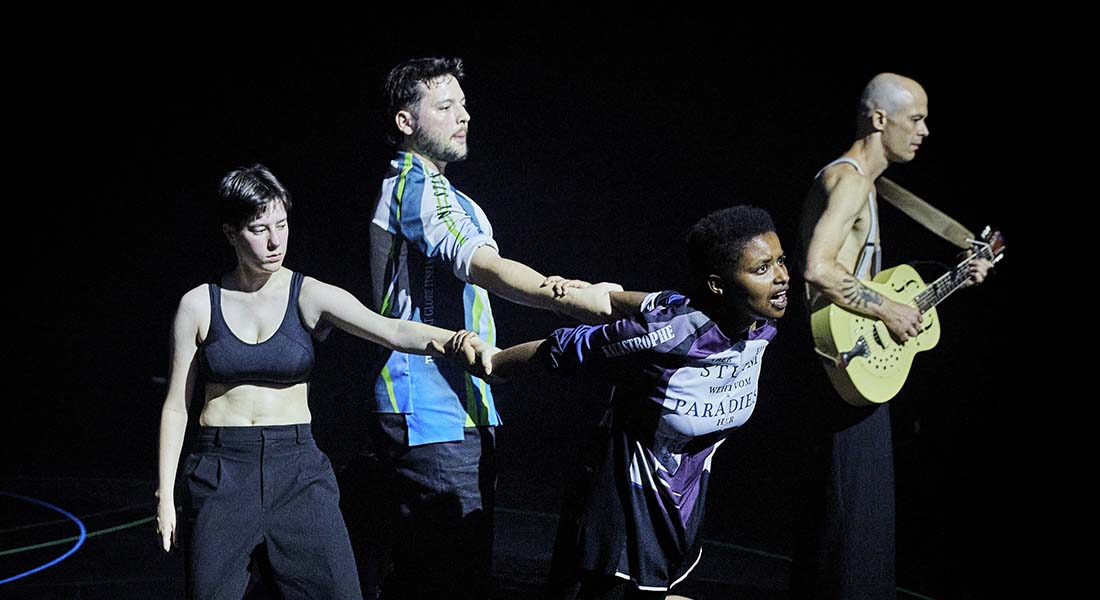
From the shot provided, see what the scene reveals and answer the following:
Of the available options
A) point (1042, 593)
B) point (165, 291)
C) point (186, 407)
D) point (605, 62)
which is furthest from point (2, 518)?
point (1042, 593)

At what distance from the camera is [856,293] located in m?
3.40

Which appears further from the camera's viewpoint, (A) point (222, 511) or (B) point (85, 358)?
(B) point (85, 358)

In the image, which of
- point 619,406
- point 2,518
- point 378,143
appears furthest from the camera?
point 378,143

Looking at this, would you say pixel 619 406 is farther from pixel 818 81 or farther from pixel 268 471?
pixel 818 81

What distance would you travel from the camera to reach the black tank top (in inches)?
113

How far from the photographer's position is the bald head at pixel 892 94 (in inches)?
140

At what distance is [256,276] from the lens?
2.98m

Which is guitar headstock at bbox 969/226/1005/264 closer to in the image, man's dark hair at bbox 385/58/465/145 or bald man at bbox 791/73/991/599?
bald man at bbox 791/73/991/599

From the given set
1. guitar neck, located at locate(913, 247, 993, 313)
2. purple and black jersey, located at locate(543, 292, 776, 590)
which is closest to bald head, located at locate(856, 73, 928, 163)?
guitar neck, located at locate(913, 247, 993, 313)

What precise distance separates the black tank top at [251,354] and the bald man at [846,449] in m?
1.52

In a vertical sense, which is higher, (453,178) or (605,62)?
(605,62)

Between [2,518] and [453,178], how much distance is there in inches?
120

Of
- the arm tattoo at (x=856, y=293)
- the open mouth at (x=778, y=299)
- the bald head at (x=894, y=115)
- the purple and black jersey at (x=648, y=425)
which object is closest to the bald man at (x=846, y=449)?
the arm tattoo at (x=856, y=293)

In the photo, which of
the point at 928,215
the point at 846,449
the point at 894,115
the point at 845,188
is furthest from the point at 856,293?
the point at 928,215
